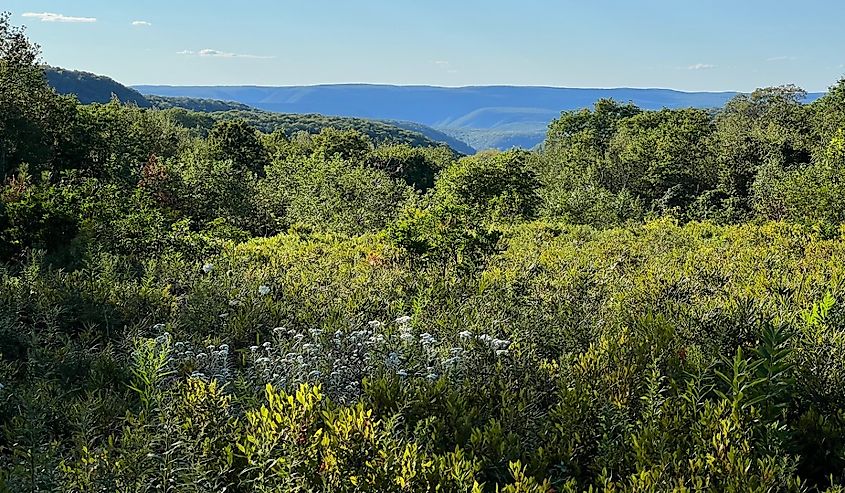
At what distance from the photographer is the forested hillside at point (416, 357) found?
2.15 metres

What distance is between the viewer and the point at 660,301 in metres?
4.65

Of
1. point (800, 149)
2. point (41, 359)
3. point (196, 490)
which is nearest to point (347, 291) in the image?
point (41, 359)

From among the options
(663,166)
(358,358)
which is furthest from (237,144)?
(358,358)

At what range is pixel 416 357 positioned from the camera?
3.48 metres

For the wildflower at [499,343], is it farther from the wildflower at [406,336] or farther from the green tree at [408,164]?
the green tree at [408,164]

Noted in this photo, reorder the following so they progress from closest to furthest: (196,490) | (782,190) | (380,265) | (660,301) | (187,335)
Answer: (196,490) → (187,335) → (660,301) → (380,265) → (782,190)

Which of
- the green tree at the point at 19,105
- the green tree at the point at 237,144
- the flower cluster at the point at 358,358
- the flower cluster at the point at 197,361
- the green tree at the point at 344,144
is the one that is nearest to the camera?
the flower cluster at the point at 358,358

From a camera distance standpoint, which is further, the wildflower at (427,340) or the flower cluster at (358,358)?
the wildflower at (427,340)

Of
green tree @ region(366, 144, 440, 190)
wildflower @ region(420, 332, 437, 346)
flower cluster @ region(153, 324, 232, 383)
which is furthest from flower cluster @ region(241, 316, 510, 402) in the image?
green tree @ region(366, 144, 440, 190)

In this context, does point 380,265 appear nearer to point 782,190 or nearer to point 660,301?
point 660,301

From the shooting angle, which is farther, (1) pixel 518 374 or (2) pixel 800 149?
(2) pixel 800 149

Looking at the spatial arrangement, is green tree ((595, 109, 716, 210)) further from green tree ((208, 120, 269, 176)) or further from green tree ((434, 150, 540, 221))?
green tree ((208, 120, 269, 176))

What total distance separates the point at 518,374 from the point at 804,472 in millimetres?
1306

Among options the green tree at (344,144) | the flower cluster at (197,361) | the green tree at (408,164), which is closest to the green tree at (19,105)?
the flower cluster at (197,361)
